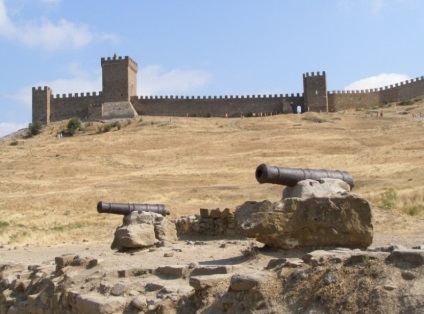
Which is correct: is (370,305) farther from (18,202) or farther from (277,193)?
(18,202)

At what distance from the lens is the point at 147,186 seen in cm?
3316

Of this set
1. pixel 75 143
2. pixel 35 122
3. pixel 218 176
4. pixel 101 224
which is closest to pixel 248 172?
pixel 218 176

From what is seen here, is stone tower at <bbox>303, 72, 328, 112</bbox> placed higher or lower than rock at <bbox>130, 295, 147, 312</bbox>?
higher

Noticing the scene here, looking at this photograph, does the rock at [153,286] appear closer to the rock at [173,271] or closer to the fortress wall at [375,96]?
the rock at [173,271]

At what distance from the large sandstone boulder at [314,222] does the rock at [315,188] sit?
14 cm

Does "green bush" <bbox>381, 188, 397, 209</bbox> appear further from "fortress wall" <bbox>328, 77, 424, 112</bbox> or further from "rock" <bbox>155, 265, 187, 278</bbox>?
"fortress wall" <bbox>328, 77, 424, 112</bbox>

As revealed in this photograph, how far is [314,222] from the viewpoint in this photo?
8289 millimetres

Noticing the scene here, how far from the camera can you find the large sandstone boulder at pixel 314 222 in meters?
8.20

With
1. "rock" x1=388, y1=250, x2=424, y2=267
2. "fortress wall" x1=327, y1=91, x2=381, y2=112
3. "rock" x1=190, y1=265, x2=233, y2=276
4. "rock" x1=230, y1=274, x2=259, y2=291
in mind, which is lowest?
"rock" x1=190, y1=265, x2=233, y2=276

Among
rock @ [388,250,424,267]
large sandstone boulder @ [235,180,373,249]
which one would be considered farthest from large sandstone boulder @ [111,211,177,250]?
rock @ [388,250,424,267]

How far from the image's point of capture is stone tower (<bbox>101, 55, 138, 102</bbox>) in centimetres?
7262

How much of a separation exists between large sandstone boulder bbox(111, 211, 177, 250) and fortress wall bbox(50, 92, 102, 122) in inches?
2460

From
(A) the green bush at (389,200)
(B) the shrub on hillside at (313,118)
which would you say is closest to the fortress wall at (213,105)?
(B) the shrub on hillside at (313,118)

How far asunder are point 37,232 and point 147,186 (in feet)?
43.7
